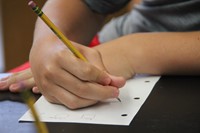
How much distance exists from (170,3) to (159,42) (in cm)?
20

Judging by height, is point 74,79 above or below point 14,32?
above

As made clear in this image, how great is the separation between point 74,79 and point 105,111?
0.06 metres

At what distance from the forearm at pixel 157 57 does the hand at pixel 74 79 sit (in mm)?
86

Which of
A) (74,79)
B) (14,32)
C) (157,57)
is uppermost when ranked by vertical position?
(74,79)

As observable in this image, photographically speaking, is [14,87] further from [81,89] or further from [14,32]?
[14,32]

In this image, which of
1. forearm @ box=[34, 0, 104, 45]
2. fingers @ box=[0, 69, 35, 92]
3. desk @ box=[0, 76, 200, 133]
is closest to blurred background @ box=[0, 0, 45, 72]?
forearm @ box=[34, 0, 104, 45]

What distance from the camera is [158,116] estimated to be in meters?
0.54

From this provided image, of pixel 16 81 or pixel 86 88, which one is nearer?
pixel 86 88

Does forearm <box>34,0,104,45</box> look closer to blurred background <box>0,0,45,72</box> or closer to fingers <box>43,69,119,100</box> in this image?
fingers <box>43,69,119,100</box>

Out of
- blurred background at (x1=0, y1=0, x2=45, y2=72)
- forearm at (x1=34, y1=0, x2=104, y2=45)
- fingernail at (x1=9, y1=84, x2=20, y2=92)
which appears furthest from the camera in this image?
blurred background at (x1=0, y1=0, x2=45, y2=72)

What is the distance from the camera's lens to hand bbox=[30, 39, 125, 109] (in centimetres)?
57

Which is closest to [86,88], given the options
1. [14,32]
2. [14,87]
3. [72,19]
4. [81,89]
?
[81,89]

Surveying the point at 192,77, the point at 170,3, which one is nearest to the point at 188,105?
the point at 192,77

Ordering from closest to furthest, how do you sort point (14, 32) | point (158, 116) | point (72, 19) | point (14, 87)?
point (158, 116) < point (14, 87) < point (72, 19) < point (14, 32)
